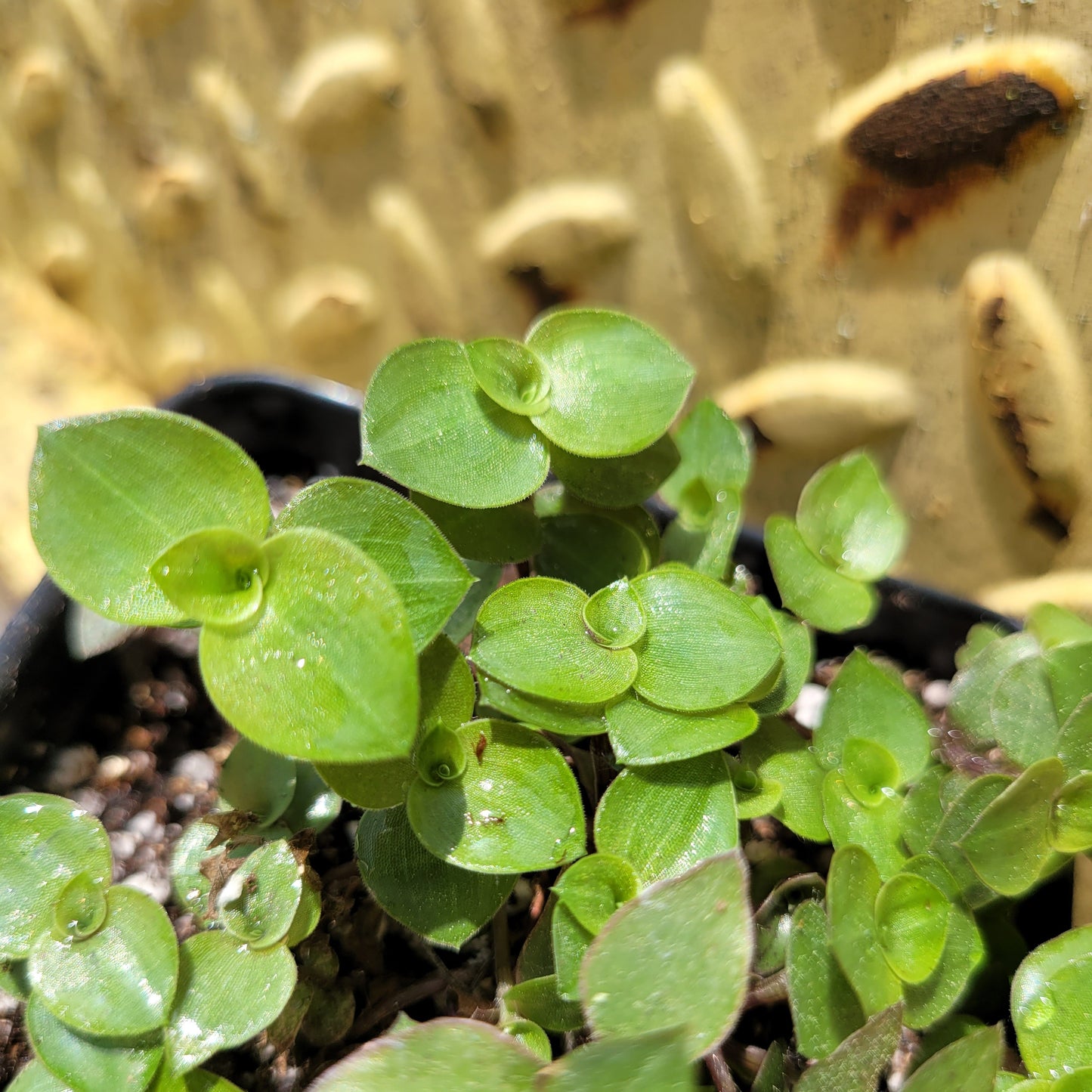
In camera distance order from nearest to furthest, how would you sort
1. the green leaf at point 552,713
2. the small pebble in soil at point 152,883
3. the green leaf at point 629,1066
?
the green leaf at point 629,1066 → the green leaf at point 552,713 → the small pebble in soil at point 152,883

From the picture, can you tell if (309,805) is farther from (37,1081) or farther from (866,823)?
(866,823)

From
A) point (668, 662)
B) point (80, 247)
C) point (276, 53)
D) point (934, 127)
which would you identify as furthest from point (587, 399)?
point (80, 247)

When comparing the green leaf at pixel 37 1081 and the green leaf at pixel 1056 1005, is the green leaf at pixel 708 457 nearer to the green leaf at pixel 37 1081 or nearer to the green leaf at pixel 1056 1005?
the green leaf at pixel 1056 1005

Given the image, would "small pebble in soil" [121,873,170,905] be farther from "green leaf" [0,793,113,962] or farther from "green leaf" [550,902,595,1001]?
"green leaf" [550,902,595,1001]

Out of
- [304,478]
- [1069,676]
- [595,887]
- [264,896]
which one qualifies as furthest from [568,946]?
[304,478]

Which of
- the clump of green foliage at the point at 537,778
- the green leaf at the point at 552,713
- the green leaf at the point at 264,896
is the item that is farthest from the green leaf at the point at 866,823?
the green leaf at the point at 264,896

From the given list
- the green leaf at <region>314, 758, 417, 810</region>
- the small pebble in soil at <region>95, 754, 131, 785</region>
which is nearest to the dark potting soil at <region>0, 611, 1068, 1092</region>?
the small pebble in soil at <region>95, 754, 131, 785</region>
